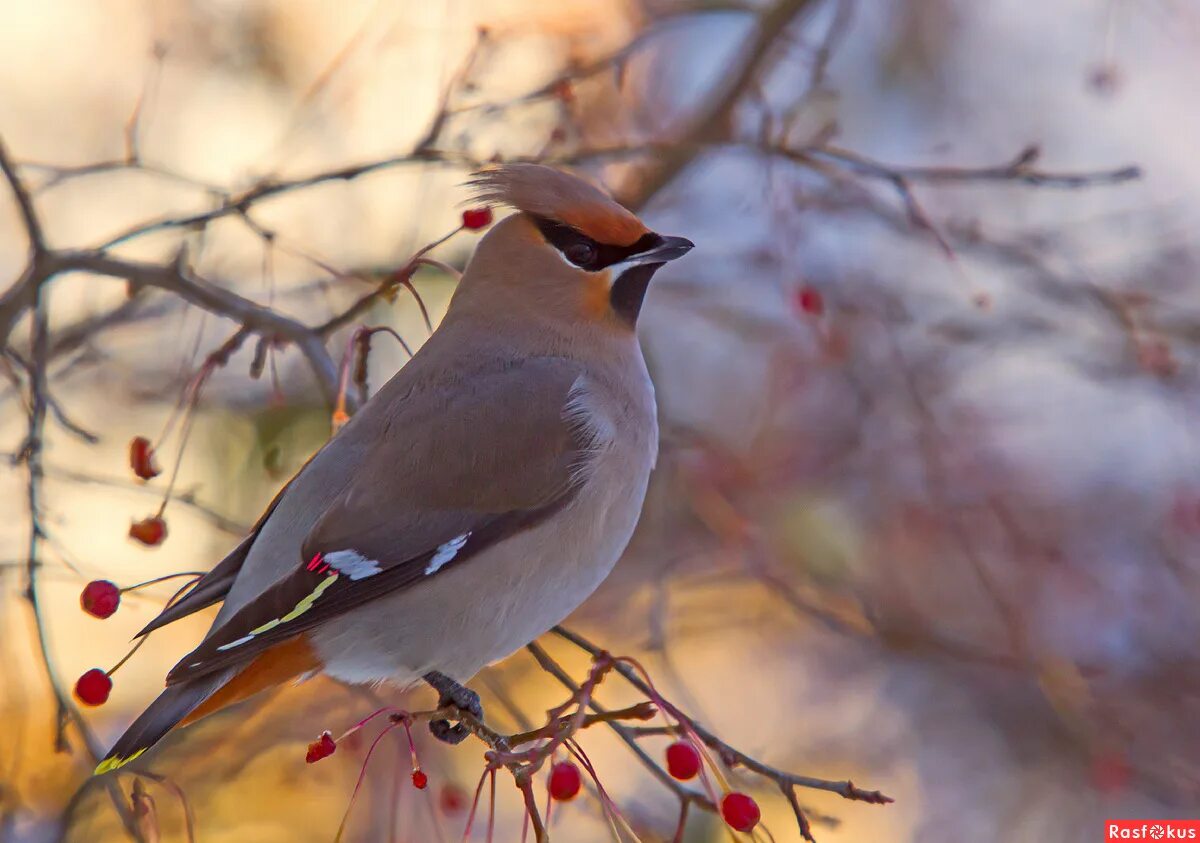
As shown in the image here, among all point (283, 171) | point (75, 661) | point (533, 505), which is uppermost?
point (283, 171)

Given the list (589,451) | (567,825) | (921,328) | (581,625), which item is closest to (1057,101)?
(921,328)

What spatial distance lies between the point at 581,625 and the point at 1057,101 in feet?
10.9

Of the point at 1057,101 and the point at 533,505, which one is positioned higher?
the point at 1057,101

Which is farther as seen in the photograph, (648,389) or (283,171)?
(283,171)

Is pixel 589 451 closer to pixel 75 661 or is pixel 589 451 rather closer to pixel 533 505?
pixel 533 505

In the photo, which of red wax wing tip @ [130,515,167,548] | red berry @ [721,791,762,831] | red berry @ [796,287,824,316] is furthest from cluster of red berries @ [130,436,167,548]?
red berry @ [796,287,824,316]

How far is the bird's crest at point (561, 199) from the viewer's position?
3.30 m

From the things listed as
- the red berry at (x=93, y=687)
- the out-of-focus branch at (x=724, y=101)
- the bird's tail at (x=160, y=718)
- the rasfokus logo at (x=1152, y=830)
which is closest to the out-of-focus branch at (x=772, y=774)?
Answer: the bird's tail at (x=160, y=718)

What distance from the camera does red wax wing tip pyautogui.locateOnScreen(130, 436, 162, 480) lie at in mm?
3152

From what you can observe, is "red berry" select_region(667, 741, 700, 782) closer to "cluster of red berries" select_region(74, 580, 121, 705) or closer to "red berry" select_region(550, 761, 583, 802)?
"red berry" select_region(550, 761, 583, 802)

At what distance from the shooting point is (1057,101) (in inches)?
261

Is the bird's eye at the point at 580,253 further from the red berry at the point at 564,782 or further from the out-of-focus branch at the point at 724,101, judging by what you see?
the red berry at the point at 564,782

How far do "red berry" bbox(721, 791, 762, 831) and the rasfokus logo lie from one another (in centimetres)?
298

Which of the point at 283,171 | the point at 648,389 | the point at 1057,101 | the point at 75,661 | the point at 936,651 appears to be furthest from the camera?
the point at 1057,101
